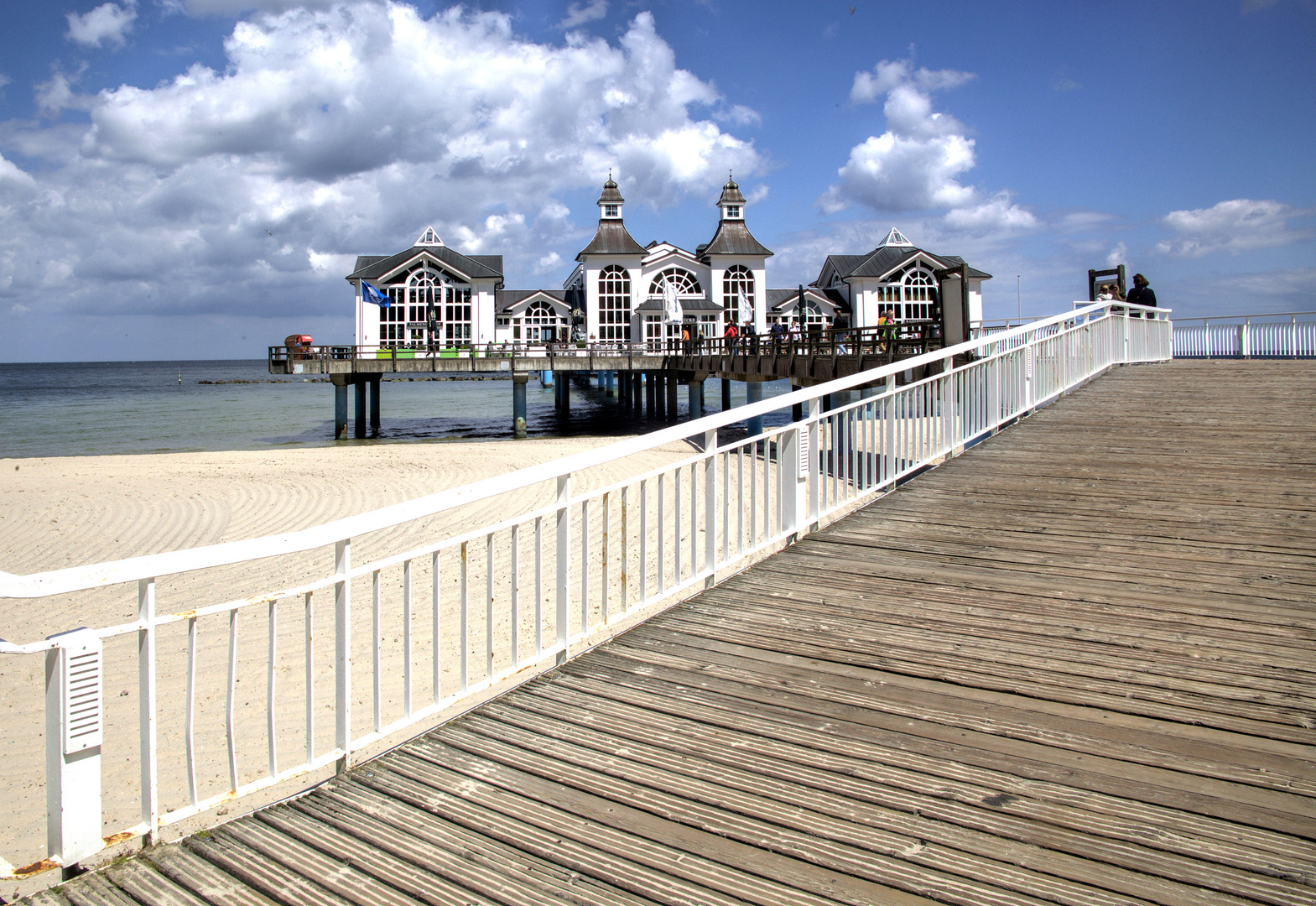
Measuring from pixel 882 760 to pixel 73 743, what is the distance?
Answer: 250cm

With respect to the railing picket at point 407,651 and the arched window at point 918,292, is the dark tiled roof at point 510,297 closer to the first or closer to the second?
the arched window at point 918,292

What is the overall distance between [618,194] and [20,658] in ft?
134

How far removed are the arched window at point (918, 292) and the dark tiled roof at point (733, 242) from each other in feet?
27.8

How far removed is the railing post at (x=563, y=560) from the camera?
381cm

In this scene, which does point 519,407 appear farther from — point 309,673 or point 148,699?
point 148,699

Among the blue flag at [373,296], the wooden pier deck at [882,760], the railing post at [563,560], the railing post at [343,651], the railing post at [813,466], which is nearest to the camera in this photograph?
the wooden pier deck at [882,760]

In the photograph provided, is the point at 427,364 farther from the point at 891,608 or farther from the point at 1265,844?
the point at 1265,844

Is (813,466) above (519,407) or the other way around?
the other way around

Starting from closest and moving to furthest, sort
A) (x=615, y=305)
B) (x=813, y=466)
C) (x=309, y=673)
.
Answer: (x=309, y=673) < (x=813, y=466) < (x=615, y=305)

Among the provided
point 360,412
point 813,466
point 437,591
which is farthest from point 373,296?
point 437,591

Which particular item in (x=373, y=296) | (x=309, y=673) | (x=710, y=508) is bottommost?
(x=309, y=673)

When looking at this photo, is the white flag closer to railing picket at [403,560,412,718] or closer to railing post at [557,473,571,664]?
railing post at [557,473,571,664]

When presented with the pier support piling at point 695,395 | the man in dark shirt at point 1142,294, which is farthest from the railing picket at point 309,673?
the pier support piling at point 695,395

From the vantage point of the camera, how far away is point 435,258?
40.8 metres
